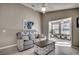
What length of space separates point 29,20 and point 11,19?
0.50 metres

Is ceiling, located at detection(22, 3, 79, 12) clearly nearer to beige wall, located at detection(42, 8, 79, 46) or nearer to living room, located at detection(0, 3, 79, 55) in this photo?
living room, located at detection(0, 3, 79, 55)

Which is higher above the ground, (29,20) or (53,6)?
(53,6)

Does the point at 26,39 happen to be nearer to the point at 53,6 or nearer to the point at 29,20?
the point at 29,20

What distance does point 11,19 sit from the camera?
2320 millimetres

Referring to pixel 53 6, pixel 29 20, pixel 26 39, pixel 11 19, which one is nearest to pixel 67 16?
pixel 53 6

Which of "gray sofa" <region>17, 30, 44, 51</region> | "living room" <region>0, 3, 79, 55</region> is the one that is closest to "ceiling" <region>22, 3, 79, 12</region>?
"living room" <region>0, 3, 79, 55</region>

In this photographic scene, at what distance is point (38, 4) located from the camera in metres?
2.28

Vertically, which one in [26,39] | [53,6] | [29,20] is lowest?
[26,39]

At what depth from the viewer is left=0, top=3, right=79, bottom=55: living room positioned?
2.24 m

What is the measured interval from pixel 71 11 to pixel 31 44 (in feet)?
4.73

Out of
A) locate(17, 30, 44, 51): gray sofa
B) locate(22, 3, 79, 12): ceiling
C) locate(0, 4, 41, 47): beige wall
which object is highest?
locate(22, 3, 79, 12): ceiling

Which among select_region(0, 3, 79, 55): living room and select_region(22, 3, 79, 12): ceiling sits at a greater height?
select_region(22, 3, 79, 12): ceiling

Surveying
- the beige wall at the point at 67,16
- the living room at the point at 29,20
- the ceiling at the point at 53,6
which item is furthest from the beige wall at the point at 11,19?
the beige wall at the point at 67,16
